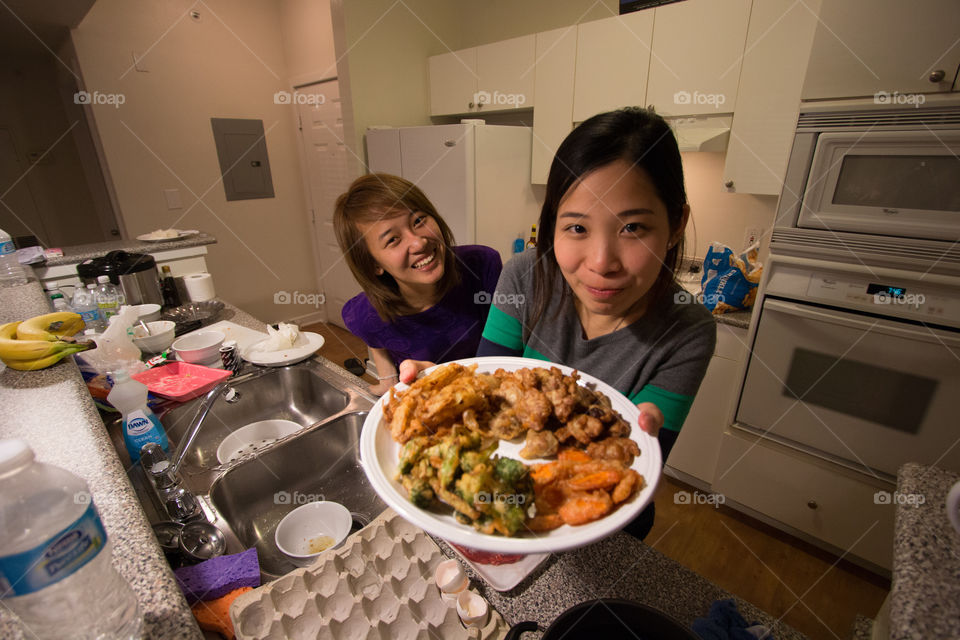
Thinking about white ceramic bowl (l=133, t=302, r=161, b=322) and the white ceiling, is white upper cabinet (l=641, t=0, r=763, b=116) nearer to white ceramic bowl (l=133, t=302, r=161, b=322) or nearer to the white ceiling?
white ceramic bowl (l=133, t=302, r=161, b=322)

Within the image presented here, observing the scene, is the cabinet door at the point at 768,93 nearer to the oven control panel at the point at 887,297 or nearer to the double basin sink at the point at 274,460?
the oven control panel at the point at 887,297

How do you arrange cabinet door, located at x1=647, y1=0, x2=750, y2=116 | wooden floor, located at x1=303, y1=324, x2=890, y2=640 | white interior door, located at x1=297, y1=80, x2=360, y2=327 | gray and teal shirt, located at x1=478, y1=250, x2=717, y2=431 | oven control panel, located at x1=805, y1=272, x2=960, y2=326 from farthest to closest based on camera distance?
white interior door, located at x1=297, y1=80, x2=360, y2=327 < cabinet door, located at x1=647, y1=0, x2=750, y2=116 < wooden floor, located at x1=303, y1=324, x2=890, y2=640 < oven control panel, located at x1=805, y1=272, x2=960, y2=326 < gray and teal shirt, located at x1=478, y1=250, x2=717, y2=431

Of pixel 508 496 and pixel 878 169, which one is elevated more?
pixel 878 169

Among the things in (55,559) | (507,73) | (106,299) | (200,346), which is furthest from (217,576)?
(507,73)

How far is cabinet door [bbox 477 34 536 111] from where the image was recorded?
2.66m

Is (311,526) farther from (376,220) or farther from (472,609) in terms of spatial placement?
(376,220)

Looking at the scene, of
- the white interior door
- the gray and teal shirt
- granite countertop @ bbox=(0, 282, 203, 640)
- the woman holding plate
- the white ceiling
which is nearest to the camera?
granite countertop @ bbox=(0, 282, 203, 640)

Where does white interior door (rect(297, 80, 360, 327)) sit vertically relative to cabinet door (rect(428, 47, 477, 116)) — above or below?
below

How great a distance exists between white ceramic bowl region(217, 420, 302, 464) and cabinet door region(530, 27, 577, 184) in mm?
Result: 1978

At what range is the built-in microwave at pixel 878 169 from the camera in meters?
1.36

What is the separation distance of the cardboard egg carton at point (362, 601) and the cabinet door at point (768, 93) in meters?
2.00

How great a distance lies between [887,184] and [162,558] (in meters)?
2.21

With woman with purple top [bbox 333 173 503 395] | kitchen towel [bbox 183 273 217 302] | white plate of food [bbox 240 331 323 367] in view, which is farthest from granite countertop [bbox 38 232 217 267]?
woman with purple top [bbox 333 173 503 395]

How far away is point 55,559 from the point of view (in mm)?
410
